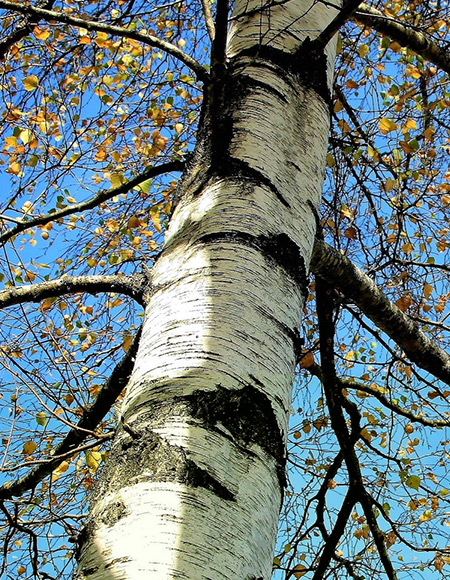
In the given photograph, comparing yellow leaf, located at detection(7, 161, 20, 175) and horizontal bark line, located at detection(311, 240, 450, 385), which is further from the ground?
yellow leaf, located at detection(7, 161, 20, 175)

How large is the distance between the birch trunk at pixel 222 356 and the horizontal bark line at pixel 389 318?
2.95 ft

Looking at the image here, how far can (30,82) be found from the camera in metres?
3.20

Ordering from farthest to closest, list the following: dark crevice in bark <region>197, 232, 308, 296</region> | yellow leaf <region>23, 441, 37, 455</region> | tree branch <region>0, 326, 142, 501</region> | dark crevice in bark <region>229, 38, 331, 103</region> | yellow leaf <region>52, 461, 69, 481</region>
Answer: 1. yellow leaf <region>52, 461, 69, 481</region>
2. yellow leaf <region>23, 441, 37, 455</region>
3. tree branch <region>0, 326, 142, 501</region>
4. dark crevice in bark <region>229, 38, 331, 103</region>
5. dark crevice in bark <region>197, 232, 308, 296</region>

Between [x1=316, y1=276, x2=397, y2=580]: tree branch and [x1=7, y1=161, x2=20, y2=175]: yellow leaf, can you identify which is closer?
[x1=316, y1=276, x2=397, y2=580]: tree branch

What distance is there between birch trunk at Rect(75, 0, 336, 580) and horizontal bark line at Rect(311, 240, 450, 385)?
0.90 metres

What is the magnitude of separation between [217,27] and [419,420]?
8.30 ft

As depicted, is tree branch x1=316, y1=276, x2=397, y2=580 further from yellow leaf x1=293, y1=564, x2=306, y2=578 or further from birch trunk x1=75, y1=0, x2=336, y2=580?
birch trunk x1=75, y1=0, x2=336, y2=580

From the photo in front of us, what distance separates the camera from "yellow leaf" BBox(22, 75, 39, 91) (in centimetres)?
317

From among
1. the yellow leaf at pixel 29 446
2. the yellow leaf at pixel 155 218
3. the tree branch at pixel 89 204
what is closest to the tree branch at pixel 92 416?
the yellow leaf at pixel 29 446

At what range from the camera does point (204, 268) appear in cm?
112

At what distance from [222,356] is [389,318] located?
65.6 inches

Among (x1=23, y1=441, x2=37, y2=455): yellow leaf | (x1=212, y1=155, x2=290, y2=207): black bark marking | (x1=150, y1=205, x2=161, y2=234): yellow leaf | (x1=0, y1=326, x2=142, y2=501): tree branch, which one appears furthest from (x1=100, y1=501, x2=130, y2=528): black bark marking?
(x1=150, y1=205, x2=161, y2=234): yellow leaf

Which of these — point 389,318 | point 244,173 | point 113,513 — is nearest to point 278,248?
point 244,173

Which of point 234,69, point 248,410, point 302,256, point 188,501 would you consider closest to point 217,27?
point 234,69
